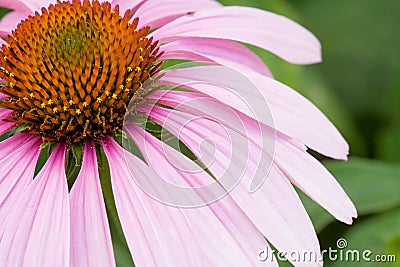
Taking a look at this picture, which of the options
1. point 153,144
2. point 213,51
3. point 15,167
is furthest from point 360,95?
point 15,167

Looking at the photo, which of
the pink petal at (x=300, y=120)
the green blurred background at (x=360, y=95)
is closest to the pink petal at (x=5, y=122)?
the pink petal at (x=300, y=120)

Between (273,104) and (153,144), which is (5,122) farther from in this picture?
(273,104)

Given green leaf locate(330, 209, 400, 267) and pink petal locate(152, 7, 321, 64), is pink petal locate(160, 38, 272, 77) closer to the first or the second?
pink petal locate(152, 7, 321, 64)

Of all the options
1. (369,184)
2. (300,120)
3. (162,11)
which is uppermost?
(162,11)

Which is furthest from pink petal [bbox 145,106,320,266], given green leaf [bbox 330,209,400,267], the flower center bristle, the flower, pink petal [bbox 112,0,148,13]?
green leaf [bbox 330,209,400,267]

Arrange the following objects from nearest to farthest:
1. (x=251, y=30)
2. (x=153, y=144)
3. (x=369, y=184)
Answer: (x=153, y=144)
(x=251, y=30)
(x=369, y=184)

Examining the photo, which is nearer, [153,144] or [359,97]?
[153,144]

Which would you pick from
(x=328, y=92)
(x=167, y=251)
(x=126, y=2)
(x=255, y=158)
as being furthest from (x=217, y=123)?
(x=328, y=92)

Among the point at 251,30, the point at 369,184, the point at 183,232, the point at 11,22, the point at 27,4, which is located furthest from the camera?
the point at 369,184
